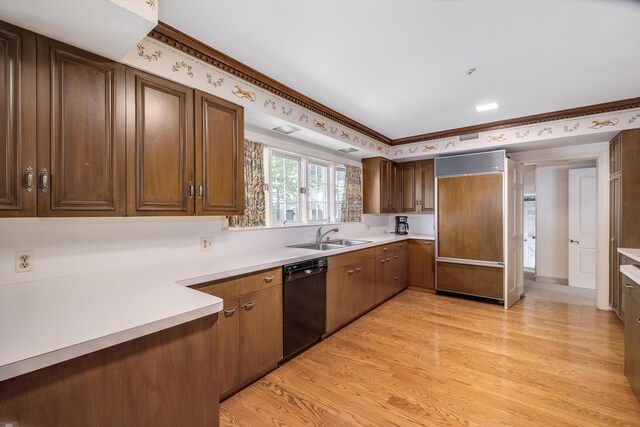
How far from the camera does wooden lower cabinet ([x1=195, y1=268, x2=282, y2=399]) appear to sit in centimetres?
191

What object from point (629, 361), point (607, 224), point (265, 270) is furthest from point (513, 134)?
point (265, 270)

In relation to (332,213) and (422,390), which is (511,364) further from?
(332,213)

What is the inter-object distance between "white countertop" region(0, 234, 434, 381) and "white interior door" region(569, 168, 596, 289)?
5.73m

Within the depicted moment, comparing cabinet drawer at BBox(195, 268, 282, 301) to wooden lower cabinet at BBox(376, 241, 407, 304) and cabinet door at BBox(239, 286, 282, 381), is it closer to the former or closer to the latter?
cabinet door at BBox(239, 286, 282, 381)

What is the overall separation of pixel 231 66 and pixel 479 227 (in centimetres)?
378

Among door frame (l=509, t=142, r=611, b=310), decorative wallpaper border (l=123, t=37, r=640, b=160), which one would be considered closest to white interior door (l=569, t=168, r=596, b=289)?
door frame (l=509, t=142, r=611, b=310)

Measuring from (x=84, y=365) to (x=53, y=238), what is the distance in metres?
1.09

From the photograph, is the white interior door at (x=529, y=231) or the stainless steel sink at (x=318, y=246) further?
the white interior door at (x=529, y=231)

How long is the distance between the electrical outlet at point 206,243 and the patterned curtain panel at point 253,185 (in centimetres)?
34

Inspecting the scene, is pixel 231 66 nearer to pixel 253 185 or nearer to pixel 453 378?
pixel 253 185

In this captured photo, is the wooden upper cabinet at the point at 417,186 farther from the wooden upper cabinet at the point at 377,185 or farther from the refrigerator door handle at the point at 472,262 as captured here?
the refrigerator door handle at the point at 472,262

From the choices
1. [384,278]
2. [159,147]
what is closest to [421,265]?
[384,278]

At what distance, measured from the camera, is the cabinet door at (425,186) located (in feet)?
A: 15.9

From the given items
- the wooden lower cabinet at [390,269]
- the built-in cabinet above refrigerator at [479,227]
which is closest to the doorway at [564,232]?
the built-in cabinet above refrigerator at [479,227]
